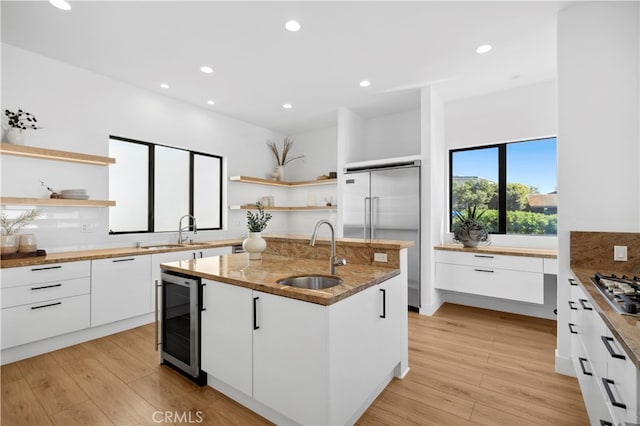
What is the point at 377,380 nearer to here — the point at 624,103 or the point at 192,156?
the point at 624,103

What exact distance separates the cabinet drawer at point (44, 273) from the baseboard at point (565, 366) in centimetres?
433

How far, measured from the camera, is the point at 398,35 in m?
2.73

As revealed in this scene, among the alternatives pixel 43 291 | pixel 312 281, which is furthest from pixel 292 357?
pixel 43 291

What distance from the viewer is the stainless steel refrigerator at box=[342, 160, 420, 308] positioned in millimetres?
3936

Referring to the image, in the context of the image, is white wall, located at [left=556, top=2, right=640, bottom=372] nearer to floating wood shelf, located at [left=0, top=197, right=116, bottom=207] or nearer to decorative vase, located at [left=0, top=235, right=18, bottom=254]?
floating wood shelf, located at [left=0, top=197, right=116, bottom=207]

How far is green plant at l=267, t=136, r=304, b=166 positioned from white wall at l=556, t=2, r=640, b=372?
14.5 ft

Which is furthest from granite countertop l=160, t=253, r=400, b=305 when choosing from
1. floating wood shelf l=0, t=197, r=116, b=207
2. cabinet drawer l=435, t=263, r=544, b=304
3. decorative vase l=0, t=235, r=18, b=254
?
cabinet drawer l=435, t=263, r=544, b=304

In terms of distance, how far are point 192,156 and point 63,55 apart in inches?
73.7

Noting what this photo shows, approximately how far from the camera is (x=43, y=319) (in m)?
2.66

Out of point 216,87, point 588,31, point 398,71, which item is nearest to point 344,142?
point 398,71

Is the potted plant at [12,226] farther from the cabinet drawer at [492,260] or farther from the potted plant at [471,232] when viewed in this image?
the potted plant at [471,232]

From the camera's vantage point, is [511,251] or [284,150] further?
[284,150]

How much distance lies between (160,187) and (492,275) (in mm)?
4640

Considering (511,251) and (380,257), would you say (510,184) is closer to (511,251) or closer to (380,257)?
(511,251)
